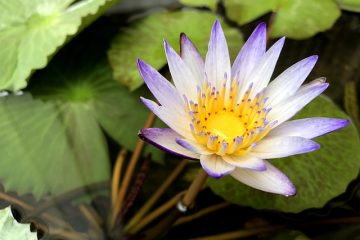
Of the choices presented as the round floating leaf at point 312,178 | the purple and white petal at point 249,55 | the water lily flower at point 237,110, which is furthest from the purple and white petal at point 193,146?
the round floating leaf at point 312,178

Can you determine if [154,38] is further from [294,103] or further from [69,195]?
[294,103]

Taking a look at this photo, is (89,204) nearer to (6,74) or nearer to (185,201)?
(185,201)

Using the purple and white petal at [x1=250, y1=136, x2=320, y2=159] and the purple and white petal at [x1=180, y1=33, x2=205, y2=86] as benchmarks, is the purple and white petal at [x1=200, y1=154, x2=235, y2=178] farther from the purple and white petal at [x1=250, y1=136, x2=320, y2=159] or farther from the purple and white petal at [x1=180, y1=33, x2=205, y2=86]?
the purple and white petal at [x1=180, y1=33, x2=205, y2=86]

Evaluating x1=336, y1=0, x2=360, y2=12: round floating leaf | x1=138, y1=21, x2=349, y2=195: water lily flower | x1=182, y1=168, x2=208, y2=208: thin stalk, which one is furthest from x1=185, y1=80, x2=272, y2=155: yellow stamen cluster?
x1=336, y1=0, x2=360, y2=12: round floating leaf

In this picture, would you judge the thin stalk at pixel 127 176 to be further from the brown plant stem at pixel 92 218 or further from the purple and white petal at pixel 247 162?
the purple and white petal at pixel 247 162

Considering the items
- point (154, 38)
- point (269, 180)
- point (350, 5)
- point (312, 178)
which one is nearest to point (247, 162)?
point (269, 180)

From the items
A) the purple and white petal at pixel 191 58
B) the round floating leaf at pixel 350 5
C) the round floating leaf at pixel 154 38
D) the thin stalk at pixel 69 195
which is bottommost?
the thin stalk at pixel 69 195

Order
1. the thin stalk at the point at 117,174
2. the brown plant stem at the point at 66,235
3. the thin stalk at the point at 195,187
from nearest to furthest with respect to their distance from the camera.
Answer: the thin stalk at the point at 195,187, the brown plant stem at the point at 66,235, the thin stalk at the point at 117,174

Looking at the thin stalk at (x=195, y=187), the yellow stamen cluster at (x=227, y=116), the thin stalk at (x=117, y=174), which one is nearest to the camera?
the yellow stamen cluster at (x=227, y=116)
